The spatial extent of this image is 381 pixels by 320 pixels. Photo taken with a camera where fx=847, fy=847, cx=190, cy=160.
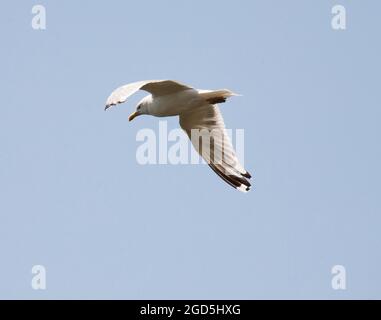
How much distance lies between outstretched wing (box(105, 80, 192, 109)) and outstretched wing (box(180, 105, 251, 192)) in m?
0.70

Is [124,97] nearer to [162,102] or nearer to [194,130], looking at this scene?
[162,102]

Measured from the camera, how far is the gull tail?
320 inches

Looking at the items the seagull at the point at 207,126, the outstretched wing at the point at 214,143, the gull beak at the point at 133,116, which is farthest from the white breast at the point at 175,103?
the outstretched wing at the point at 214,143

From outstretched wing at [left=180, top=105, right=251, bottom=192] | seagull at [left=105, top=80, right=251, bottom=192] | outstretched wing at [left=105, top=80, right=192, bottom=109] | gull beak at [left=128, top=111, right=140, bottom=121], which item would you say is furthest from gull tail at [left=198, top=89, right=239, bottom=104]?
gull beak at [left=128, top=111, right=140, bottom=121]

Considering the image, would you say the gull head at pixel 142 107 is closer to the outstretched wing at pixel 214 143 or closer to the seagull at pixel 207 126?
the seagull at pixel 207 126

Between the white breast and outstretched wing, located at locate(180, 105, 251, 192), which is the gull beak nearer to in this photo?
the white breast

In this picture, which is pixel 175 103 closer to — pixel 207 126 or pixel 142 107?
pixel 142 107

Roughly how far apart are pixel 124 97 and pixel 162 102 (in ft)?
4.92

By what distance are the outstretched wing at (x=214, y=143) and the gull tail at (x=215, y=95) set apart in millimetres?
575

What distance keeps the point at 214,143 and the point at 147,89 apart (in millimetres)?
1148

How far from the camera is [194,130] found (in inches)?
353

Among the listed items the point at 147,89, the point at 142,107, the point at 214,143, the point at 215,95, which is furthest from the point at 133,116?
the point at 215,95

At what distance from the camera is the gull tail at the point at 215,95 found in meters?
8.14
